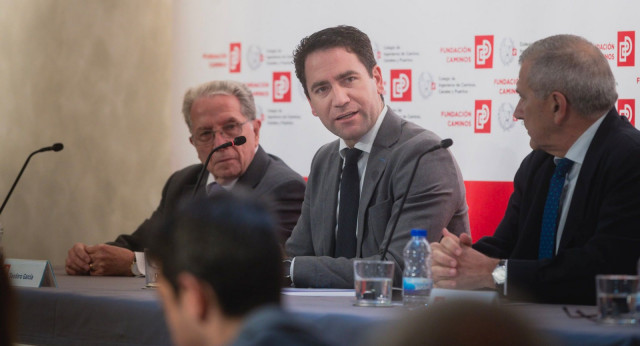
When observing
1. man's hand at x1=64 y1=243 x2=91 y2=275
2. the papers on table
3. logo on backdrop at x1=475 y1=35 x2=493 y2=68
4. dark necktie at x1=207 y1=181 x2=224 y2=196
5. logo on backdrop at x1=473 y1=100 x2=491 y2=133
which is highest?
logo on backdrop at x1=475 y1=35 x2=493 y2=68

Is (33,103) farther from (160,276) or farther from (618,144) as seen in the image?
(160,276)

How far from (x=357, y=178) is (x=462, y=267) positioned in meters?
0.91

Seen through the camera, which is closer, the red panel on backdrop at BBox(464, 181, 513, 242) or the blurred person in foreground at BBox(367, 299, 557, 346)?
the blurred person in foreground at BBox(367, 299, 557, 346)

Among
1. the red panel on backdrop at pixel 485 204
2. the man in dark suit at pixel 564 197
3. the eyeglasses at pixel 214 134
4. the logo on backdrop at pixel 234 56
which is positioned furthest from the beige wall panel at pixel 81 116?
the man in dark suit at pixel 564 197

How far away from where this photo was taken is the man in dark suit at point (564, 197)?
2730mm

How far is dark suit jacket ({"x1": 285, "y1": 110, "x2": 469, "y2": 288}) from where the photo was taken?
329 centimetres

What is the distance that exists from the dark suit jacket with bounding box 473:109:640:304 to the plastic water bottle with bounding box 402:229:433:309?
26 cm

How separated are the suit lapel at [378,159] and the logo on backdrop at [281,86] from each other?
4.33 ft

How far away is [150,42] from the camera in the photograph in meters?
5.94

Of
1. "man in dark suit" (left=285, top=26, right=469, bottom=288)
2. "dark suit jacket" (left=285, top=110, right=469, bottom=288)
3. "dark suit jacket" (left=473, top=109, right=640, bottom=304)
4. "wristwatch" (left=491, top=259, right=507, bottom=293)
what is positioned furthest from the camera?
"man in dark suit" (left=285, top=26, right=469, bottom=288)

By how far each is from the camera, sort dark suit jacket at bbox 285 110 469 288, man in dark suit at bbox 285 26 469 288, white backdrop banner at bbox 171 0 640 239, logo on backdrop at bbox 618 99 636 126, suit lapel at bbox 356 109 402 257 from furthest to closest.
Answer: white backdrop banner at bbox 171 0 640 239, logo on backdrop at bbox 618 99 636 126, suit lapel at bbox 356 109 402 257, man in dark suit at bbox 285 26 469 288, dark suit jacket at bbox 285 110 469 288

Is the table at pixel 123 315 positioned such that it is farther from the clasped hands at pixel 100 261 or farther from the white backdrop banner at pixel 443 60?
the white backdrop banner at pixel 443 60

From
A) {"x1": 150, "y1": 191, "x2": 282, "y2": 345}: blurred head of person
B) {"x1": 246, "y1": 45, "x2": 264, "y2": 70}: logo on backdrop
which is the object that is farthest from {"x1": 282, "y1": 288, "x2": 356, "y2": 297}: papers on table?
{"x1": 246, "y1": 45, "x2": 264, "y2": 70}: logo on backdrop

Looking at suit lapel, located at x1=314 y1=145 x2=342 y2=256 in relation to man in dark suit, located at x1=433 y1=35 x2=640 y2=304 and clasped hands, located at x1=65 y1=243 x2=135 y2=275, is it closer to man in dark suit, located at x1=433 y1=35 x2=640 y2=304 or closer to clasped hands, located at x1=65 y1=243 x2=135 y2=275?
man in dark suit, located at x1=433 y1=35 x2=640 y2=304
